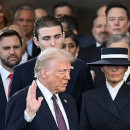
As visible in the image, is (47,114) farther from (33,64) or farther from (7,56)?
(7,56)

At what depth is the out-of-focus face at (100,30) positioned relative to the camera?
11.1 m

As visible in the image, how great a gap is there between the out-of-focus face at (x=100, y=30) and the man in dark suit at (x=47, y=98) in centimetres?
384

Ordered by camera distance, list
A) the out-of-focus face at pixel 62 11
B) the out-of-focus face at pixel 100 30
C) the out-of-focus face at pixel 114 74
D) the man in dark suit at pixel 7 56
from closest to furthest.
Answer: the out-of-focus face at pixel 114 74 → the man in dark suit at pixel 7 56 → the out-of-focus face at pixel 100 30 → the out-of-focus face at pixel 62 11

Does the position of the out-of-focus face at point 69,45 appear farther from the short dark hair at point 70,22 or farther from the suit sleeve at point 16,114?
the suit sleeve at point 16,114

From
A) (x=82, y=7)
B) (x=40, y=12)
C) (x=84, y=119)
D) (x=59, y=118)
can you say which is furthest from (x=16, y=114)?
(x=82, y=7)

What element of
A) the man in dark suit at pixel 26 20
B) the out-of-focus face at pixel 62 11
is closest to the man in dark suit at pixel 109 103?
the man in dark suit at pixel 26 20

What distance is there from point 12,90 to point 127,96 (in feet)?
4.00

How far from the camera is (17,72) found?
26.2 ft

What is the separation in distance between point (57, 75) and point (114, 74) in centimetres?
73

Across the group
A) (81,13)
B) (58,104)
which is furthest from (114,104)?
(81,13)

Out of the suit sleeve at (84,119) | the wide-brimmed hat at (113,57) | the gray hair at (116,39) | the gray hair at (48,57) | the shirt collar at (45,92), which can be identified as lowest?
the suit sleeve at (84,119)

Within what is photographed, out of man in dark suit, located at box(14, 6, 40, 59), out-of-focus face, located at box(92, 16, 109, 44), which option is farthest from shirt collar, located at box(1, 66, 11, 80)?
man in dark suit, located at box(14, 6, 40, 59)

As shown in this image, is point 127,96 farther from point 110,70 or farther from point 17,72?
point 17,72

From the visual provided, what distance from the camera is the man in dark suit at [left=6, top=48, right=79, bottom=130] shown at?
7086 mm
